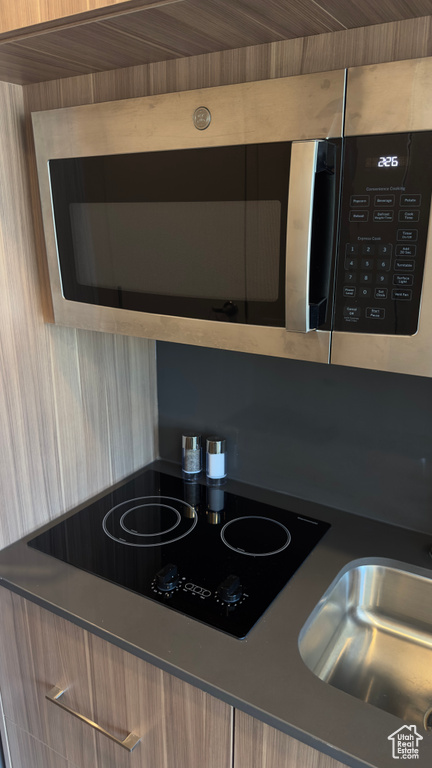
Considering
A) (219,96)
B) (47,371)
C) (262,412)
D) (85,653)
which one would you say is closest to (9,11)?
(219,96)

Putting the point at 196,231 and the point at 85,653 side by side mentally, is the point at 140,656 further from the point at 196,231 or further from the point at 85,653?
the point at 196,231

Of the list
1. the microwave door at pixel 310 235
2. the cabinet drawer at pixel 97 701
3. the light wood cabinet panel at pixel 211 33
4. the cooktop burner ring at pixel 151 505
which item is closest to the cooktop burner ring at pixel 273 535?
the cooktop burner ring at pixel 151 505

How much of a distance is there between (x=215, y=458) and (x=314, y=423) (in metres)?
0.29

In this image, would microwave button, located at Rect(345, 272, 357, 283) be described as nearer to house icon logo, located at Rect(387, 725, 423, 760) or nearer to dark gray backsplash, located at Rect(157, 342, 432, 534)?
dark gray backsplash, located at Rect(157, 342, 432, 534)

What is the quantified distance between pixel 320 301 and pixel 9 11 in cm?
62

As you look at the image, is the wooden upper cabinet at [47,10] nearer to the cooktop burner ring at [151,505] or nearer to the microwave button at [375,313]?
the microwave button at [375,313]

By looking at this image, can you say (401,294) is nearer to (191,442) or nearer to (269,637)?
(269,637)

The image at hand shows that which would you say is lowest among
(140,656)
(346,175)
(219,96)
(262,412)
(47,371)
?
(140,656)

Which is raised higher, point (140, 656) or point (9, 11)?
point (9, 11)

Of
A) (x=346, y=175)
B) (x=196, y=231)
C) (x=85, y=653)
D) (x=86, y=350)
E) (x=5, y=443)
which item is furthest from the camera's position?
→ (x=86, y=350)

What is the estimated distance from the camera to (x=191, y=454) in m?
1.47

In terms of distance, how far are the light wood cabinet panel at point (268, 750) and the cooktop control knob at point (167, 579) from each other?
27cm

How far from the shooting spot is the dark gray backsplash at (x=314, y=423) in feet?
3.94

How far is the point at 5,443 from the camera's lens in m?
1.12
